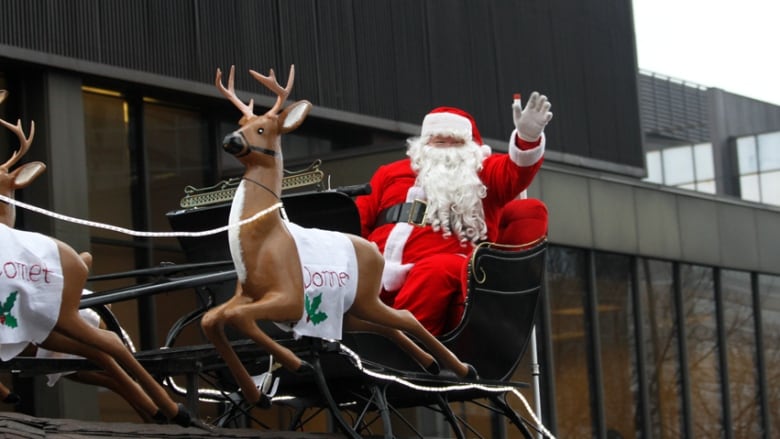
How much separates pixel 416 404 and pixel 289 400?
633 mm

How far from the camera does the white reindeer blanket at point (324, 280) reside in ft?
20.9

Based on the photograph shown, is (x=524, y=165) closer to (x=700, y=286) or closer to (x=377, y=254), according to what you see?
(x=377, y=254)

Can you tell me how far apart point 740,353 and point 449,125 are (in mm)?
10619

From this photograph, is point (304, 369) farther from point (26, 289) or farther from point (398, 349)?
point (26, 289)

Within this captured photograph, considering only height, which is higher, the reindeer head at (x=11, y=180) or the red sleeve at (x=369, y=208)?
the red sleeve at (x=369, y=208)

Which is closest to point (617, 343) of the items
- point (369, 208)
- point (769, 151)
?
point (369, 208)

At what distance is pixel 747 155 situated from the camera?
39594mm

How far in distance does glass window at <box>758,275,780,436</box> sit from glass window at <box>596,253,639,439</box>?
9.11ft

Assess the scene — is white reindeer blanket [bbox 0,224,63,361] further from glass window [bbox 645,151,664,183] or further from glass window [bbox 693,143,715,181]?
glass window [bbox 645,151,664,183]

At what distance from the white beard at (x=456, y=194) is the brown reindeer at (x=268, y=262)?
61.9 inches

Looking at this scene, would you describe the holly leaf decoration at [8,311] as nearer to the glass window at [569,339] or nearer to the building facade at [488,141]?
the building facade at [488,141]

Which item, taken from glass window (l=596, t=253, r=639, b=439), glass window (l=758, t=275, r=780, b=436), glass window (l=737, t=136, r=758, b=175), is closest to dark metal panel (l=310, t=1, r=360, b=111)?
glass window (l=596, t=253, r=639, b=439)

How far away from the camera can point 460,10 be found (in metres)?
17.4

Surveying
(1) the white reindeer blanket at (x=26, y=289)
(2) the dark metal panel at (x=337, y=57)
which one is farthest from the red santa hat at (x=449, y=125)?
(2) the dark metal panel at (x=337, y=57)
